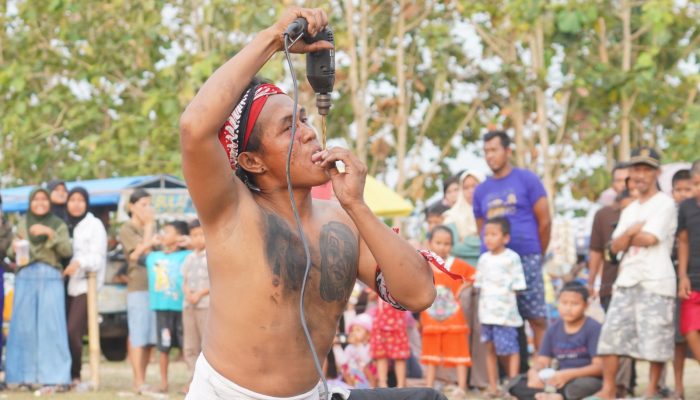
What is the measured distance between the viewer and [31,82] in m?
20.4

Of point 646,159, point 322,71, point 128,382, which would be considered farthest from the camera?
point 128,382

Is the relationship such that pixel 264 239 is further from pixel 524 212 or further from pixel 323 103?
pixel 524 212

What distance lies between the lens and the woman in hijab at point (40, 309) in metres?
11.3

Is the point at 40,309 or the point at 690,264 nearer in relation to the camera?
the point at 690,264

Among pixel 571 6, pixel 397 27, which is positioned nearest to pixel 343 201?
pixel 571 6

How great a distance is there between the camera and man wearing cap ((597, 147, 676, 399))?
9.08m

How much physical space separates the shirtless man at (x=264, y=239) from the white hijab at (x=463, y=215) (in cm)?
719

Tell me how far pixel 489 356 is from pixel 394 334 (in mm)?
860

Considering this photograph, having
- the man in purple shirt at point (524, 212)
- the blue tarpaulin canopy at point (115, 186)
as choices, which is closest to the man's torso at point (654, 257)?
the man in purple shirt at point (524, 212)

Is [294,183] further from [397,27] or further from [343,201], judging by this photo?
[397,27]

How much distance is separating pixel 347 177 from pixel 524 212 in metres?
6.22

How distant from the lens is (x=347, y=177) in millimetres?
3869

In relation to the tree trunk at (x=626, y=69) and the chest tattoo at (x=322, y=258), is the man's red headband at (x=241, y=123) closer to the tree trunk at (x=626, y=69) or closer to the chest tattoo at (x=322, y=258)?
the chest tattoo at (x=322, y=258)

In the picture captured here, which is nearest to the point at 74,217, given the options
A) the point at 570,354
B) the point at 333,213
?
the point at 570,354
